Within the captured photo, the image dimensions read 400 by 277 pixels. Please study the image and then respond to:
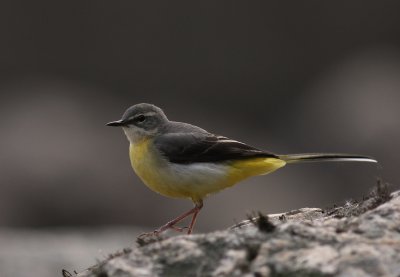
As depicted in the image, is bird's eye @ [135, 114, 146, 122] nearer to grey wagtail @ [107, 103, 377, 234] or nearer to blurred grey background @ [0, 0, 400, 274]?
grey wagtail @ [107, 103, 377, 234]

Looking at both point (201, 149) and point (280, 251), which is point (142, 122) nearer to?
point (201, 149)

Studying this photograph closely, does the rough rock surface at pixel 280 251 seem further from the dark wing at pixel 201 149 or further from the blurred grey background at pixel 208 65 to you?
the blurred grey background at pixel 208 65

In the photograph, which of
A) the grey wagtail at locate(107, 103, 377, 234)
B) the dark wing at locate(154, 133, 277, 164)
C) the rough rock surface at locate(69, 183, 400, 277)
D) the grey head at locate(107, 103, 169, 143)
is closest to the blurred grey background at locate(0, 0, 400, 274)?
the grey head at locate(107, 103, 169, 143)

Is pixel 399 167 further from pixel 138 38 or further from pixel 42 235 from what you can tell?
pixel 138 38

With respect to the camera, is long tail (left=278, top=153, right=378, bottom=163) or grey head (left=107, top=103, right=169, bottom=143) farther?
grey head (left=107, top=103, right=169, bottom=143)

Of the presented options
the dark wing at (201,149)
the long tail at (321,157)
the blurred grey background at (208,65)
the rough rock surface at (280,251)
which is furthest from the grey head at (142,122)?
the blurred grey background at (208,65)

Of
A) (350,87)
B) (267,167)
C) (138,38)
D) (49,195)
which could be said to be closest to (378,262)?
(267,167)
